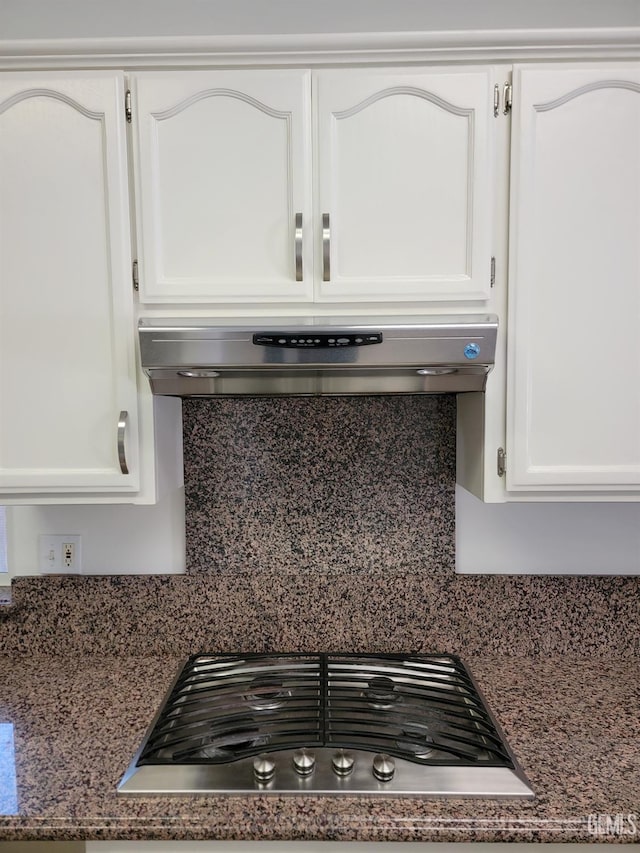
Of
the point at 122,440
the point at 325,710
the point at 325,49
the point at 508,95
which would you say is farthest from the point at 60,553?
the point at 508,95

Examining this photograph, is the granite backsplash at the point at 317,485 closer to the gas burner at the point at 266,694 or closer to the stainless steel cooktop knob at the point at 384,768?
the gas burner at the point at 266,694

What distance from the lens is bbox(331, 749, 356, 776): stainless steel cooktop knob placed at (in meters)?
1.08

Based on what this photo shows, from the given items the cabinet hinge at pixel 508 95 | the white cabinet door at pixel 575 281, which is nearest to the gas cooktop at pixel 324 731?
the white cabinet door at pixel 575 281

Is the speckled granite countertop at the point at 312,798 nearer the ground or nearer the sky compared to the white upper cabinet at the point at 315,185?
nearer the ground

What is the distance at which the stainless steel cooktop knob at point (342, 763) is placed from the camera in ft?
3.55

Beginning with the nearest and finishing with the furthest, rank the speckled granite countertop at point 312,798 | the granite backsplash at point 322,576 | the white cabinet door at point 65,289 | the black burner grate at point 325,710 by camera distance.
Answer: the speckled granite countertop at point 312,798, the black burner grate at point 325,710, the white cabinet door at point 65,289, the granite backsplash at point 322,576

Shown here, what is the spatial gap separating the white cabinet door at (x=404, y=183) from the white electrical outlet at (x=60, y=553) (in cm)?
94

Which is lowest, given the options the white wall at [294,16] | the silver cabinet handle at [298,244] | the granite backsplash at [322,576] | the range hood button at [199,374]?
the granite backsplash at [322,576]

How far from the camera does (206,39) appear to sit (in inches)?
47.4

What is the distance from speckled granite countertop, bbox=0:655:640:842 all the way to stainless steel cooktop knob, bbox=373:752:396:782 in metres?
0.04

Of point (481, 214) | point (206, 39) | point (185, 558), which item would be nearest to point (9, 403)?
point (185, 558)

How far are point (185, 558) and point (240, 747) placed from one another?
1.77ft

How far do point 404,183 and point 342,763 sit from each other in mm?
1126

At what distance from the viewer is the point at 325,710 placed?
125 centimetres
